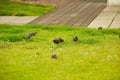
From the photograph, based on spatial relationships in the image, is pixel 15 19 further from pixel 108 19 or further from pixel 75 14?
pixel 108 19

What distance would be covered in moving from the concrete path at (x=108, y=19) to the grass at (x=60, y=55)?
1518mm

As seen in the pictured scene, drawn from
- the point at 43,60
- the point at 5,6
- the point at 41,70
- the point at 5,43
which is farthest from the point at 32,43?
the point at 5,6

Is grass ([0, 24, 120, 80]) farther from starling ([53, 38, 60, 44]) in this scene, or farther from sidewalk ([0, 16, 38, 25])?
sidewalk ([0, 16, 38, 25])

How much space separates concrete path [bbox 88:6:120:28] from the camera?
1603 centimetres

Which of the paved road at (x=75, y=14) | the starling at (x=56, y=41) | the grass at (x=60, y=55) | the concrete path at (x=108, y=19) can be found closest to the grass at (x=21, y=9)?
the paved road at (x=75, y=14)

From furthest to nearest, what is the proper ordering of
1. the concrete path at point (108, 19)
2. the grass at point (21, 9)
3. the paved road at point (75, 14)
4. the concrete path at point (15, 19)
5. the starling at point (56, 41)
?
the grass at point (21, 9) → the concrete path at point (15, 19) → the paved road at point (75, 14) → the concrete path at point (108, 19) → the starling at point (56, 41)

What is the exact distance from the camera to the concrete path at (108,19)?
16031 millimetres

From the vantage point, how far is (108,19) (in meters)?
17.5

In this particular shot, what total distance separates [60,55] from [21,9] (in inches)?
399

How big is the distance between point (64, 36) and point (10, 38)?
6.13 ft

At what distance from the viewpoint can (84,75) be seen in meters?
9.00

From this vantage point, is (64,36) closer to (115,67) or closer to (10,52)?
(10,52)

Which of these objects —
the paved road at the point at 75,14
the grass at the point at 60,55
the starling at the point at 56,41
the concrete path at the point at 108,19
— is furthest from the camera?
the paved road at the point at 75,14

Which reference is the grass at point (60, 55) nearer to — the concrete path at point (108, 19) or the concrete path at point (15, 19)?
the concrete path at point (108, 19)
